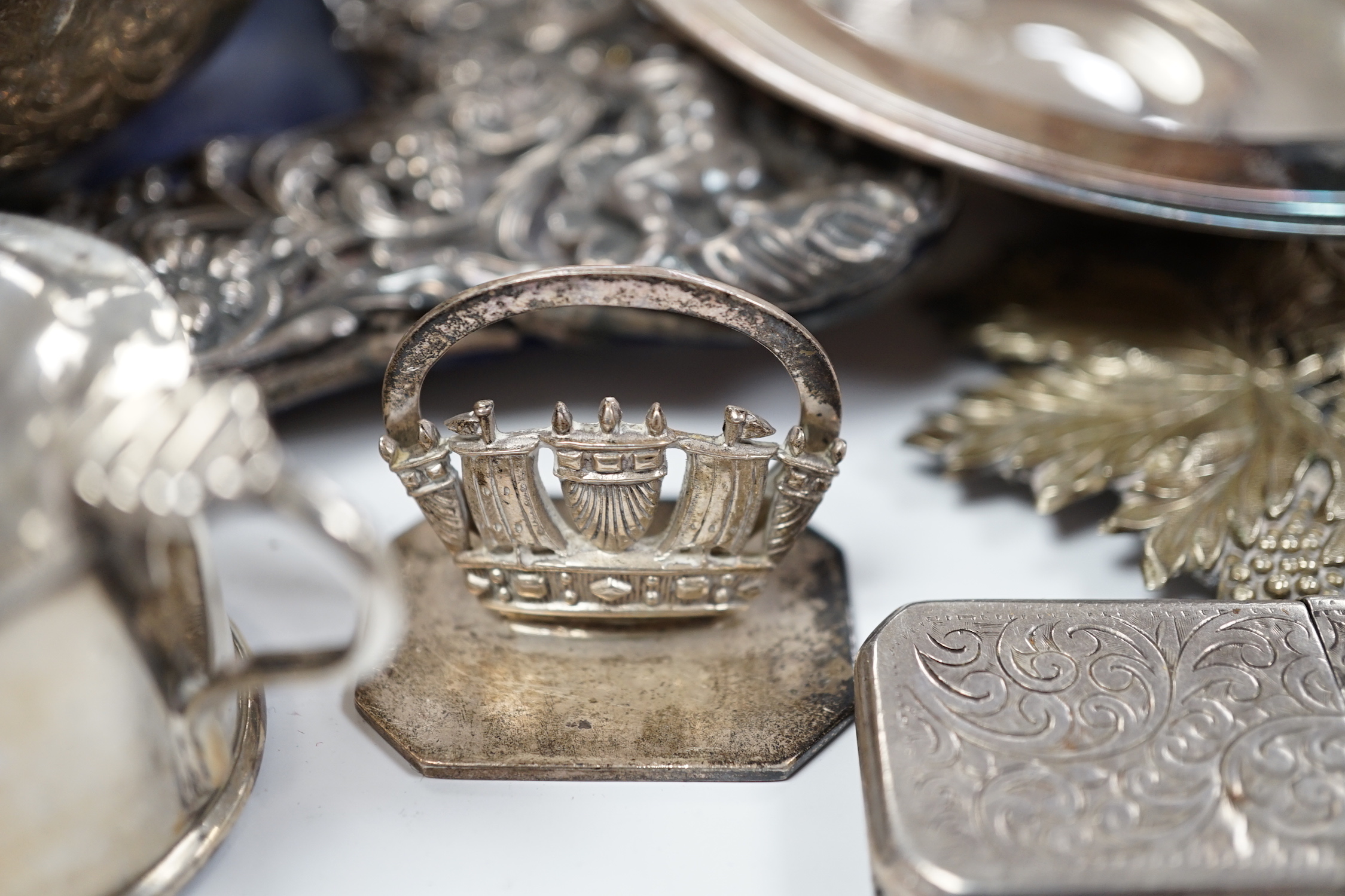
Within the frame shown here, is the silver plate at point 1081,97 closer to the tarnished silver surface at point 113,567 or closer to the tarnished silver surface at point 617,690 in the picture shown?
the tarnished silver surface at point 617,690

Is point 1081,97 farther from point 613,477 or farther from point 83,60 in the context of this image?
point 83,60

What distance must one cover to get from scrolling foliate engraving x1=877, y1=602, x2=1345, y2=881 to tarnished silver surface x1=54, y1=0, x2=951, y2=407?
0.22 metres

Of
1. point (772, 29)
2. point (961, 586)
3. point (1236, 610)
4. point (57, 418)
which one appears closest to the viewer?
point (57, 418)

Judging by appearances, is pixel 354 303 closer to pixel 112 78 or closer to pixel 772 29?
pixel 112 78

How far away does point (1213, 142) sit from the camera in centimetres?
63

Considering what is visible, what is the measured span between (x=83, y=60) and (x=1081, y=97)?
0.56 meters

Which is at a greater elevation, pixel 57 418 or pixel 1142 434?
pixel 57 418

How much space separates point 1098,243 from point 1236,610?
35 cm

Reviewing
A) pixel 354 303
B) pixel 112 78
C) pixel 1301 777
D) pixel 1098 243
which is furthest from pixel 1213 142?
pixel 112 78

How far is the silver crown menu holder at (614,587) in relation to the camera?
0.46 m

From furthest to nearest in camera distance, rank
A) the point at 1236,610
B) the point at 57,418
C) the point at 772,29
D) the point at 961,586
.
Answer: the point at 772,29 → the point at 961,586 → the point at 1236,610 → the point at 57,418

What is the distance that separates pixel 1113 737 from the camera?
425 mm

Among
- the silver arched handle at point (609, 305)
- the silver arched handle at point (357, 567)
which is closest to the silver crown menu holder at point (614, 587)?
the silver arched handle at point (609, 305)

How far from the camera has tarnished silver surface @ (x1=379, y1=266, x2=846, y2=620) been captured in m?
0.44
